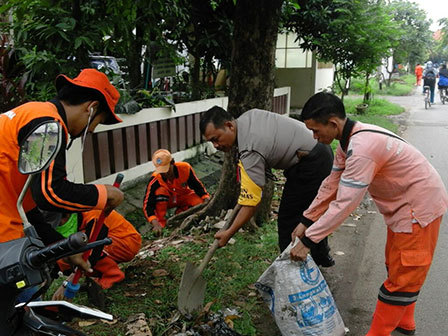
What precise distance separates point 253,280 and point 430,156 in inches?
259

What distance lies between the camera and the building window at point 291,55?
14359 millimetres

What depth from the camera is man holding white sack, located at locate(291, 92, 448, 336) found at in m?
2.49

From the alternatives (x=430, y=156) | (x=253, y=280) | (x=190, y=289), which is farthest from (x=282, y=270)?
(x=430, y=156)

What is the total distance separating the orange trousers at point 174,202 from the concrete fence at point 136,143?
2.89 ft

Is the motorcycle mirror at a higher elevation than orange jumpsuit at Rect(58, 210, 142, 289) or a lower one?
higher

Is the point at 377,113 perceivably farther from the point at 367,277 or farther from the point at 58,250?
the point at 58,250

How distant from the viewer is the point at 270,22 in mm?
4668

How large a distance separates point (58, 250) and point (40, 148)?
1.64 feet

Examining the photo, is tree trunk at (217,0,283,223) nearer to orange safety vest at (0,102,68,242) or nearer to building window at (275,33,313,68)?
orange safety vest at (0,102,68,242)

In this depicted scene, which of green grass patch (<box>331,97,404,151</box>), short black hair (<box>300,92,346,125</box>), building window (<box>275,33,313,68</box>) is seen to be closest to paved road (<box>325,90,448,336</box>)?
short black hair (<box>300,92,346,125</box>)

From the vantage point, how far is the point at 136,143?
20.3 feet

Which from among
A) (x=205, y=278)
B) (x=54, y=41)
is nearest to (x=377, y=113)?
(x=54, y=41)

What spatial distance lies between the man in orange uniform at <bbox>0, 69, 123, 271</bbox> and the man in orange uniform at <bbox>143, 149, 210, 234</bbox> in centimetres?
256

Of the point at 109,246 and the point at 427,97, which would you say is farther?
the point at 427,97
